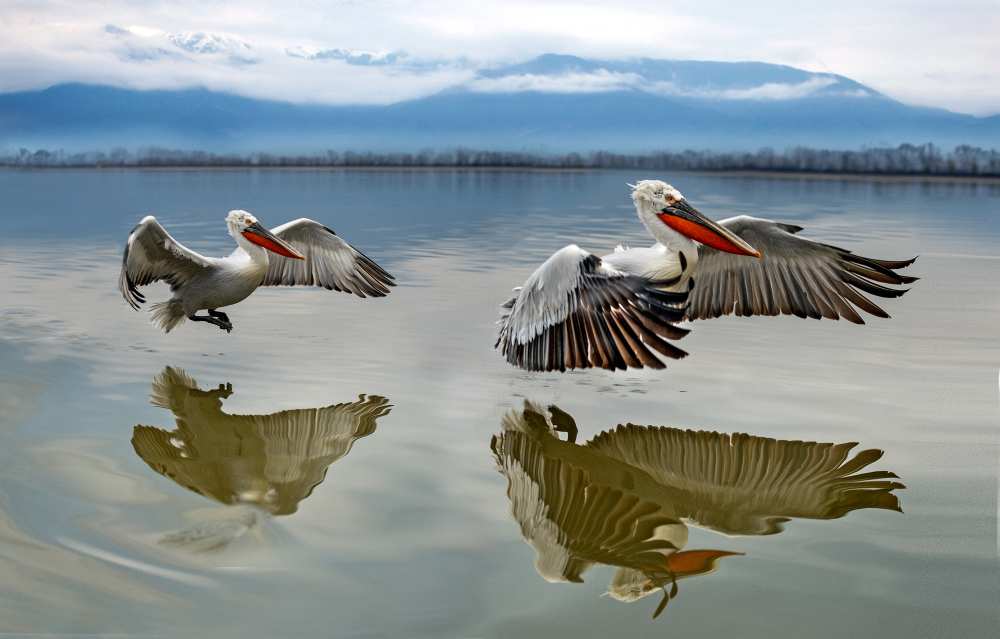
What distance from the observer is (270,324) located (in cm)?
1159

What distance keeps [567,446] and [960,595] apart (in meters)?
2.95

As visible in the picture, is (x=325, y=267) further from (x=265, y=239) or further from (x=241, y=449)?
(x=241, y=449)

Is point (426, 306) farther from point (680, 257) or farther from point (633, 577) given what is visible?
point (633, 577)

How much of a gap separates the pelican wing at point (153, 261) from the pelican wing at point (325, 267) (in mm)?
1150

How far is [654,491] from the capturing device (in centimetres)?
637

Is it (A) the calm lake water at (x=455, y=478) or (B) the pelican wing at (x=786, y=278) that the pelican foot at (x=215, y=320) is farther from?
(B) the pelican wing at (x=786, y=278)

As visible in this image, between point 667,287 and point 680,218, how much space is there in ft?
2.26

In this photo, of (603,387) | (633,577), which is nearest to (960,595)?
(633,577)

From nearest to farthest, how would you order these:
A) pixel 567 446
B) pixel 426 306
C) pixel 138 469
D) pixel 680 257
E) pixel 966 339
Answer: pixel 138 469, pixel 567 446, pixel 680 257, pixel 966 339, pixel 426 306

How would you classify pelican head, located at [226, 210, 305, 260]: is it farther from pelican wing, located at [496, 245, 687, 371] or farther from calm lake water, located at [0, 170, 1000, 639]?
pelican wing, located at [496, 245, 687, 371]

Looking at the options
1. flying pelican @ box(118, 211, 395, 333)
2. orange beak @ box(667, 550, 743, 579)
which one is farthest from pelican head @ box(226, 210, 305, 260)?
orange beak @ box(667, 550, 743, 579)

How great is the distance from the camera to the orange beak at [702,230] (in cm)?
827

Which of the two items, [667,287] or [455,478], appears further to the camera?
[667,287]

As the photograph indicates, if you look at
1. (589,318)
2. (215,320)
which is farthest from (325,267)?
(589,318)
